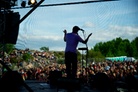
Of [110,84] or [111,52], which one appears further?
[111,52]

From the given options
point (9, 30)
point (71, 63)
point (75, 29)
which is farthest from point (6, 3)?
point (9, 30)

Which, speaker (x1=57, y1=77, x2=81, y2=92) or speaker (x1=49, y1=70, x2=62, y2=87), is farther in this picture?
speaker (x1=49, y1=70, x2=62, y2=87)

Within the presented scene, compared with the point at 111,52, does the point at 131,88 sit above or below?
below

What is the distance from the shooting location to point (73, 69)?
4141 mm

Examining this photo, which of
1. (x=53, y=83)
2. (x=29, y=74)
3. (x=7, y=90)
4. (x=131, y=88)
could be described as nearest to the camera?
(x=7, y=90)

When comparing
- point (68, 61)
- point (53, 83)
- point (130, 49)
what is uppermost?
point (130, 49)

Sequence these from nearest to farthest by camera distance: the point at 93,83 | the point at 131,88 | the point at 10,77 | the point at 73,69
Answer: the point at 10,77
the point at 131,88
the point at 73,69
the point at 93,83

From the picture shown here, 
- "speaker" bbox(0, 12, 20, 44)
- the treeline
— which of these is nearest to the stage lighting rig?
"speaker" bbox(0, 12, 20, 44)

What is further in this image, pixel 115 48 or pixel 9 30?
pixel 115 48

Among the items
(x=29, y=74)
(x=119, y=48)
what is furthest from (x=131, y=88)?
(x=119, y=48)

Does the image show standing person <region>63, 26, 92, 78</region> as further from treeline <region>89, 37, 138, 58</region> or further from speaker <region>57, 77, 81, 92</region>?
treeline <region>89, 37, 138, 58</region>

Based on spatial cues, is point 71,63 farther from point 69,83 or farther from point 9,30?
point 9,30

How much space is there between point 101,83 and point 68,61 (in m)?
0.65

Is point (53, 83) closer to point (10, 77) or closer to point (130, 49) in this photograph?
point (10, 77)
